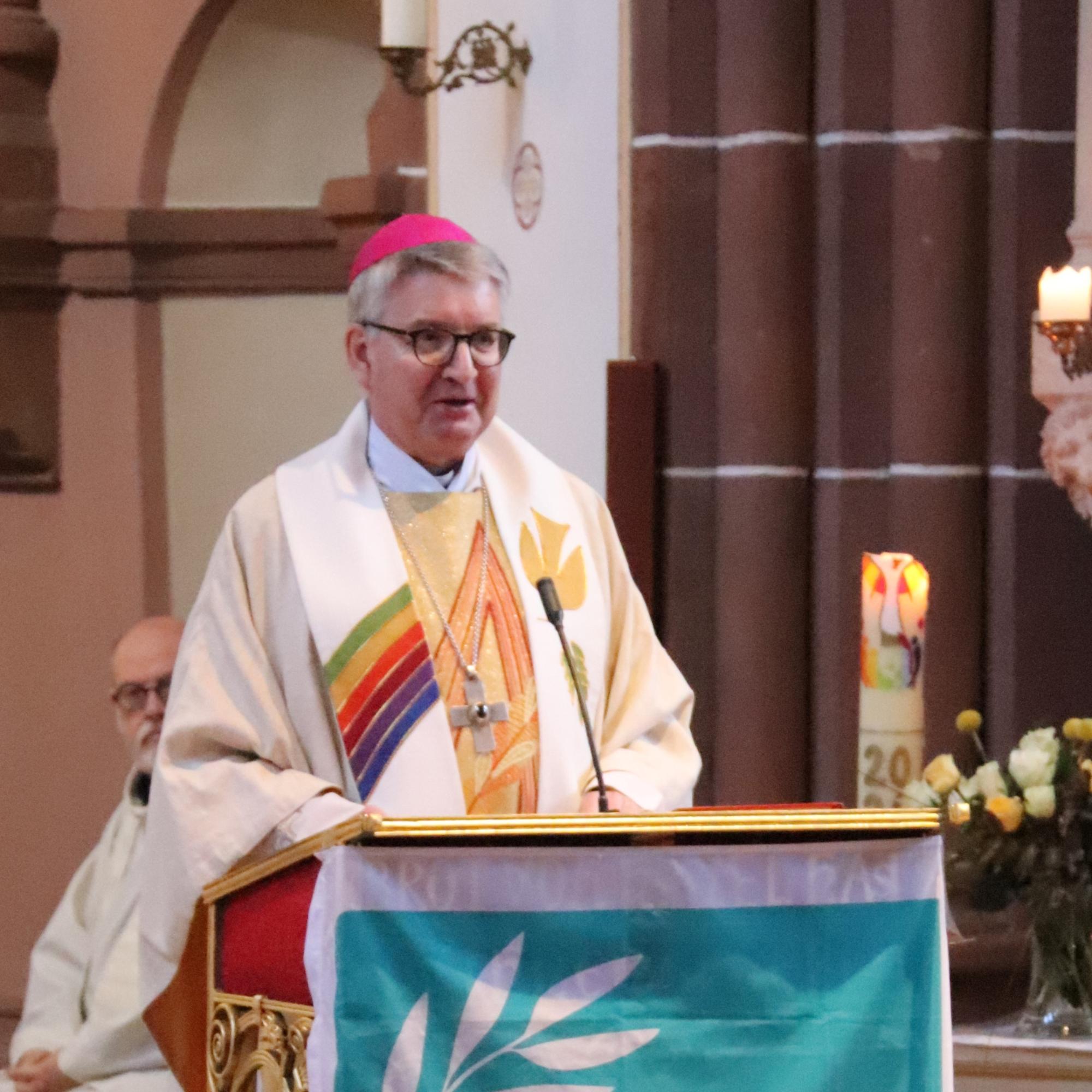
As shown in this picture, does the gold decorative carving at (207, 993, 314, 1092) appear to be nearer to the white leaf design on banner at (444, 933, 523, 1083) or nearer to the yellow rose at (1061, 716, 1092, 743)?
the white leaf design on banner at (444, 933, 523, 1083)

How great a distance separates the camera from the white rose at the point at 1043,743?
3.33 m

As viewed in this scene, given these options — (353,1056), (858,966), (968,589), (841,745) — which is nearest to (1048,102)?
(968,589)

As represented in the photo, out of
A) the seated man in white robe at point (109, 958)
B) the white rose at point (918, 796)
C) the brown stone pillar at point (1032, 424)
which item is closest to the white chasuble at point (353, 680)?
the white rose at point (918, 796)

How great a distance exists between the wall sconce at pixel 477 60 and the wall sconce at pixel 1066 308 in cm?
156

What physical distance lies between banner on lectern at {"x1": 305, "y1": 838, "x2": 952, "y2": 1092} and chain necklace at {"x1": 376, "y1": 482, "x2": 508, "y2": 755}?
2.48ft

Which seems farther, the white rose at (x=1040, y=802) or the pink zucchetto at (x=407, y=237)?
the white rose at (x=1040, y=802)

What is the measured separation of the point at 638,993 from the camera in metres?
2.37

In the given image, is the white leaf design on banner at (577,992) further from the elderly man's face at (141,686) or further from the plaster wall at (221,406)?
the plaster wall at (221,406)

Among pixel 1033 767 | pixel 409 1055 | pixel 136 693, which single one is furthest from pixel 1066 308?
pixel 409 1055

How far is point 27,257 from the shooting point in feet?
20.4

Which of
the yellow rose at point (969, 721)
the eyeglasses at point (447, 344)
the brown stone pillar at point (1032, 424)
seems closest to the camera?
the eyeglasses at point (447, 344)

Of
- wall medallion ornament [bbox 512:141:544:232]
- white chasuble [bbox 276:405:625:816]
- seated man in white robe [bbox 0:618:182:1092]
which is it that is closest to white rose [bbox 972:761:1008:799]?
white chasuble [bbox 276:405:625:816]

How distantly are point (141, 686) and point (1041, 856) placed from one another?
67.3 inches

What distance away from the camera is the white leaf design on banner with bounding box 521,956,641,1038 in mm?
2354
